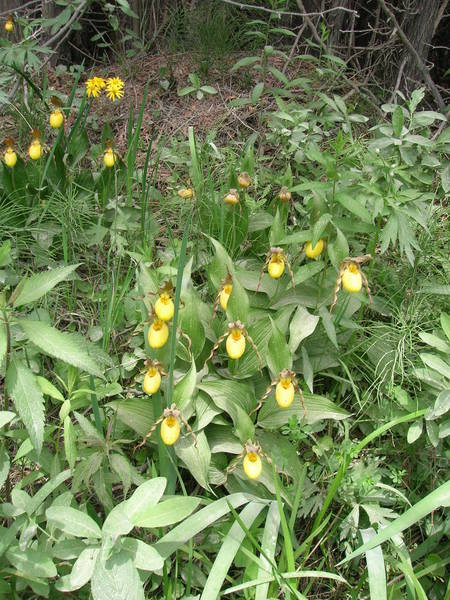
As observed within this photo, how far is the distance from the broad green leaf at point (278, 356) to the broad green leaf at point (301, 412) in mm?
144

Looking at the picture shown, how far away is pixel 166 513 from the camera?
1125 millimetres

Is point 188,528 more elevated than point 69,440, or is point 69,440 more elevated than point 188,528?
point 69,440

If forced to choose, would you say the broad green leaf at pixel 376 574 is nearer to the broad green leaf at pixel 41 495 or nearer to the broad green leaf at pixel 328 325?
the broad green leaf at pixel 328 325

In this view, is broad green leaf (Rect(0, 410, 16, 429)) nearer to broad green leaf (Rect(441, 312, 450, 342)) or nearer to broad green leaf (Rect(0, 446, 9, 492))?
broad green leaf (Rect(0, 446, 9, 492))

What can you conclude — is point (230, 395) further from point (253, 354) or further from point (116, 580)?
point (116, 580)

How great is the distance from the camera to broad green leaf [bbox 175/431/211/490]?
1.47 m

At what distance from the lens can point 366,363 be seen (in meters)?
1.80

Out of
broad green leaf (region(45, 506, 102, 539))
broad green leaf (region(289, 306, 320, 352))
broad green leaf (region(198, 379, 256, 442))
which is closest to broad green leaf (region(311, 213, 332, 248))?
broad green leaf (region(289, 306, 320, 352))

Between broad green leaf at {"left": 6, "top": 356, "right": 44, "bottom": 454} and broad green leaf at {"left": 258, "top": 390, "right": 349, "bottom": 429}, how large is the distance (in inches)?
28.7

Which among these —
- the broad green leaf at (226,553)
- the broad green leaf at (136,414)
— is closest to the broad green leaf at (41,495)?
the broad green leaf at (136,414)

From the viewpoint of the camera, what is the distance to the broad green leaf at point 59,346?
1074 millimetres

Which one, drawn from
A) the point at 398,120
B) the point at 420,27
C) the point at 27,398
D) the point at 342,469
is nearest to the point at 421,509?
the point at 342,469

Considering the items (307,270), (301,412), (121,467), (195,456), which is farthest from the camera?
(307,270)

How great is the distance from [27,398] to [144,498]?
309 mm
